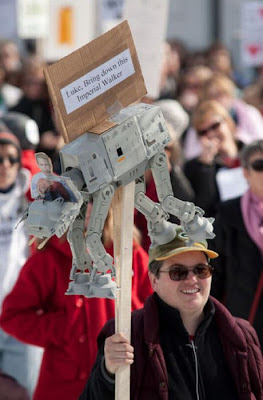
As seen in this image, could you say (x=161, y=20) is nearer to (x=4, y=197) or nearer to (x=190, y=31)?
(x=4, y=197)

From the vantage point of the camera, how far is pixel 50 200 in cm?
303

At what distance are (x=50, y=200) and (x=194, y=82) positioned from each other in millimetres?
9175

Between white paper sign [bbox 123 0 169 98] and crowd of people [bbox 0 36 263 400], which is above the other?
white paper sign [bbox 123 0 169 98]

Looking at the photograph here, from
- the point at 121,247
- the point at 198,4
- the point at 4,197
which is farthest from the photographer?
the point at 198,4

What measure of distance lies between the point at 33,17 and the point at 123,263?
9103mm

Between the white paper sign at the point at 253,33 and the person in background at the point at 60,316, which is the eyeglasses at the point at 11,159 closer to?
the person in background at the point at 60,316

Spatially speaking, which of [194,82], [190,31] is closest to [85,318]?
[194,82]

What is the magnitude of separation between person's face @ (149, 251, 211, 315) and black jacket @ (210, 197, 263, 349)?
1.34m

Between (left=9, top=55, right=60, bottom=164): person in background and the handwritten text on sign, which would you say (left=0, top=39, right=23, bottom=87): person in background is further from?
the handwritten text on sign

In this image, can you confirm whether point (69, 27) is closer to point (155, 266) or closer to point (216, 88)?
point (216, 88)

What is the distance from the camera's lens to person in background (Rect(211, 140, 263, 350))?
4.93 metres

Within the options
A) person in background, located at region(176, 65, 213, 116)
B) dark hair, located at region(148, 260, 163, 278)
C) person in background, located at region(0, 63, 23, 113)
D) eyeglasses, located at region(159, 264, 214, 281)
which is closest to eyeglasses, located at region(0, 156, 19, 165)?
dark hair, located at region(148, 260, 163, 278)

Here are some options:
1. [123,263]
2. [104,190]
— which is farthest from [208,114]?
[104,190]

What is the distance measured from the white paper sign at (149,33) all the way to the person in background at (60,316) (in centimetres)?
294
